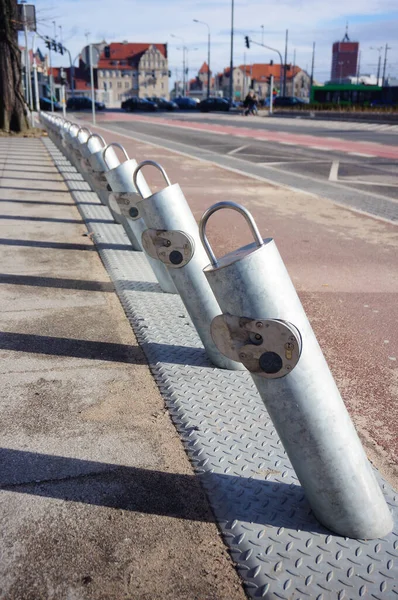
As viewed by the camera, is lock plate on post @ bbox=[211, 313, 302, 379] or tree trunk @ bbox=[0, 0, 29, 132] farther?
tree trunk @ bbox=[0, 0, 29, 132]

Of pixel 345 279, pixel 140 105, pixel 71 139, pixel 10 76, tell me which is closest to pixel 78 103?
pixel 140 105

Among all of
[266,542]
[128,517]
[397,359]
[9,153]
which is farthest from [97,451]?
[9,153]

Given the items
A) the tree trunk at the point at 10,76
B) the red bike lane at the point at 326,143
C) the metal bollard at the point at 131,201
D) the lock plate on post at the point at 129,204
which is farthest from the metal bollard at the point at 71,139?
the tree trunk at the point at 10,76

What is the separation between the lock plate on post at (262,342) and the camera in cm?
204

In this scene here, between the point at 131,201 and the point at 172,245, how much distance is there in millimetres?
1749

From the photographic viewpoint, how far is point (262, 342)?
6.79 ft

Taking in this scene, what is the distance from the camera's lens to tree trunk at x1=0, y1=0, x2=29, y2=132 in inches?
870

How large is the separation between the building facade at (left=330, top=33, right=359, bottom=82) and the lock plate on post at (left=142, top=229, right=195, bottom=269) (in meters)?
200

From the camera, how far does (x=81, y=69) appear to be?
149375 millimetres

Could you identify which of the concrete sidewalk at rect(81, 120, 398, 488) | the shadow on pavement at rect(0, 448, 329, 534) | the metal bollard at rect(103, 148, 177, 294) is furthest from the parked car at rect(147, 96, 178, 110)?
the shadow on pavement at rect(0, 448, 329, 534)

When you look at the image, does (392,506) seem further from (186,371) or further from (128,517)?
(186,371)

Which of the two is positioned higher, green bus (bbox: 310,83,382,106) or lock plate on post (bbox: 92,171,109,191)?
green bus (bbox: 310,83,382,106)

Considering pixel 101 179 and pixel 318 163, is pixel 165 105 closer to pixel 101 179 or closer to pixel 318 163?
pixel 318 163

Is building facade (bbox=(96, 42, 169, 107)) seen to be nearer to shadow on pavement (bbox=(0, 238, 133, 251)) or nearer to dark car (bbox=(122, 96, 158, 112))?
dark car (bbox=(122, 96, 158, 112))
